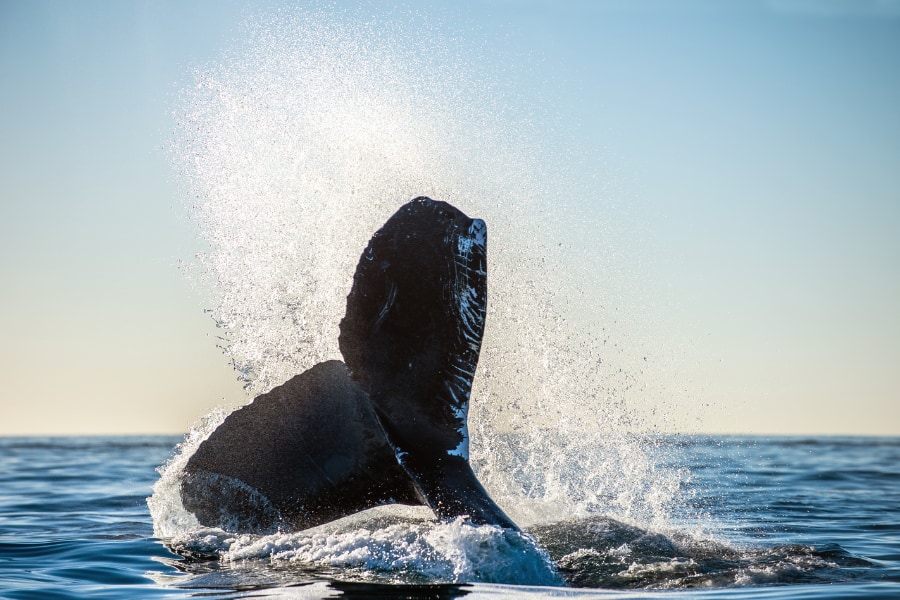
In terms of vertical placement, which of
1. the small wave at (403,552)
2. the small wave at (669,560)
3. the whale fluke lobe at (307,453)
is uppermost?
the whale fluke lobe at (307,453)

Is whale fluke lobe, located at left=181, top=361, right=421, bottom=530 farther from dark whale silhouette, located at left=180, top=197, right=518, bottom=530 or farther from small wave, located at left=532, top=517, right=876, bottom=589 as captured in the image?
small wave, located at left=532, top=517, right=876, bottom=589

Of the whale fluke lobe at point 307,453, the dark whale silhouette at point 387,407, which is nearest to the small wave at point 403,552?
the dark whale silhouette at point 387,407

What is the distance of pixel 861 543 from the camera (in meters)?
8.66

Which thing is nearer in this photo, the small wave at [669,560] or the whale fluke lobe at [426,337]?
the whale fluke lobe at [426,337]

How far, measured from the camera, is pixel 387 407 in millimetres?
6023

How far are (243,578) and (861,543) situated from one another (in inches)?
233

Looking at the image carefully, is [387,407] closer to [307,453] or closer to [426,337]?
[426,337]

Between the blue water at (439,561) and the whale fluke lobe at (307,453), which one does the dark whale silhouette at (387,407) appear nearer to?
the whale fluke lobe at (307,453)

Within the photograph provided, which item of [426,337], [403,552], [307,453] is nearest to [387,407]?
[426,337]

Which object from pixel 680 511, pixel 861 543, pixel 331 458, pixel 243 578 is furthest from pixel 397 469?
pixel 680 511

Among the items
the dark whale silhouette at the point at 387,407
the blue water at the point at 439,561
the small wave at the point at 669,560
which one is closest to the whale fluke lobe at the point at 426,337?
the dark whale silhouette at the point at 387,407

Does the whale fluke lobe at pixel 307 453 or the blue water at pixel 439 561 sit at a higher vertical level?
the whale fluke lobe at pixel 307 453

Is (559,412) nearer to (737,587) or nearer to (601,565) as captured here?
(601,565)

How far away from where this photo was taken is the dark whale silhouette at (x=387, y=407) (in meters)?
5.84
